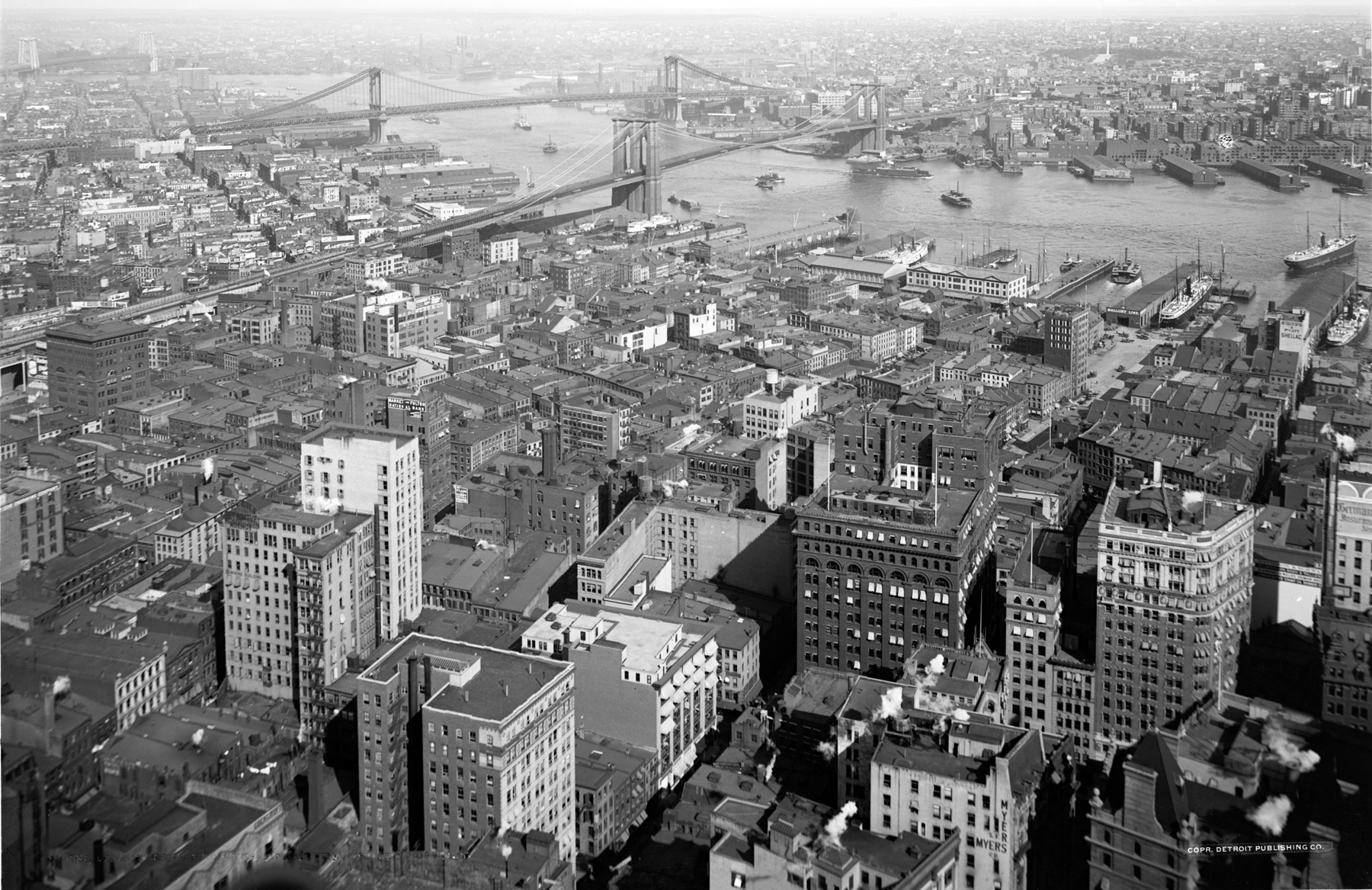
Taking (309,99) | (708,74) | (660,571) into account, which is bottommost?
(660,571)

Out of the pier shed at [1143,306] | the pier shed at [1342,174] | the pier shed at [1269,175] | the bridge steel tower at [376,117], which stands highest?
the bridge steel tower at [376,117]

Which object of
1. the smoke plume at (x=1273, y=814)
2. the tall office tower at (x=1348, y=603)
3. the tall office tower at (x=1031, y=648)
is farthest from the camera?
the tall office tower at (x=1031, y=648)

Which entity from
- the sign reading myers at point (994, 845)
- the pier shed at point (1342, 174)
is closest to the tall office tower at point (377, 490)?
the sign reading myers at point (994, 845)

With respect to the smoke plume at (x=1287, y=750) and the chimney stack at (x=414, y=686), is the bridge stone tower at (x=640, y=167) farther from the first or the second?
the smoke plume at (x=1287, y=750)

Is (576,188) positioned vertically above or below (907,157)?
below

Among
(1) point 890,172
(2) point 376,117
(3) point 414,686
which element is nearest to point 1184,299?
(3) point 414,686

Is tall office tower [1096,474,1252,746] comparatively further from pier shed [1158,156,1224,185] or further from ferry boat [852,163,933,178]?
ferry boat [852,163,933,178]

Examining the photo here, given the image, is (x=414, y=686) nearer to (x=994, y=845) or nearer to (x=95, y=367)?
(x=994, y=845)
